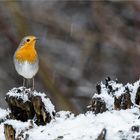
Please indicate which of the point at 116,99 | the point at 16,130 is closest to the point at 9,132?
the point at 16,130

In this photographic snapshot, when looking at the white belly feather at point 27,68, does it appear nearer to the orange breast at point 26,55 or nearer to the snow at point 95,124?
the orange breast at point 26,55

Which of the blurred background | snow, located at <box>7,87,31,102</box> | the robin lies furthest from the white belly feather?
the blurred background

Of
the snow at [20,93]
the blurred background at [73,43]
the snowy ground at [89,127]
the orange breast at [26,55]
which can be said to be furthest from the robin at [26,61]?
the blurred background at [73,43]

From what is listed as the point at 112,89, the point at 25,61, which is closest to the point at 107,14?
the point at 25,61

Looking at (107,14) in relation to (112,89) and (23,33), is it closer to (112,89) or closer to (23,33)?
(23,33)

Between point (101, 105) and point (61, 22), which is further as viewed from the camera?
point (61, 22)

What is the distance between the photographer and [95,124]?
103 inches

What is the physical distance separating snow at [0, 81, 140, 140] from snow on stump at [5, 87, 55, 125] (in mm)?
13

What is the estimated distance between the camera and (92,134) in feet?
8.33

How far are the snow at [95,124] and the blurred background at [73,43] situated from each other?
3783mm

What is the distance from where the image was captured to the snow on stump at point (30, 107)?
281 centimetres

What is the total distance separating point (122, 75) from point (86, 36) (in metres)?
0.55

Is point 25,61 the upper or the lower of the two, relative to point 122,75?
lower

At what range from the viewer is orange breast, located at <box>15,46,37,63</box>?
3.59 m
